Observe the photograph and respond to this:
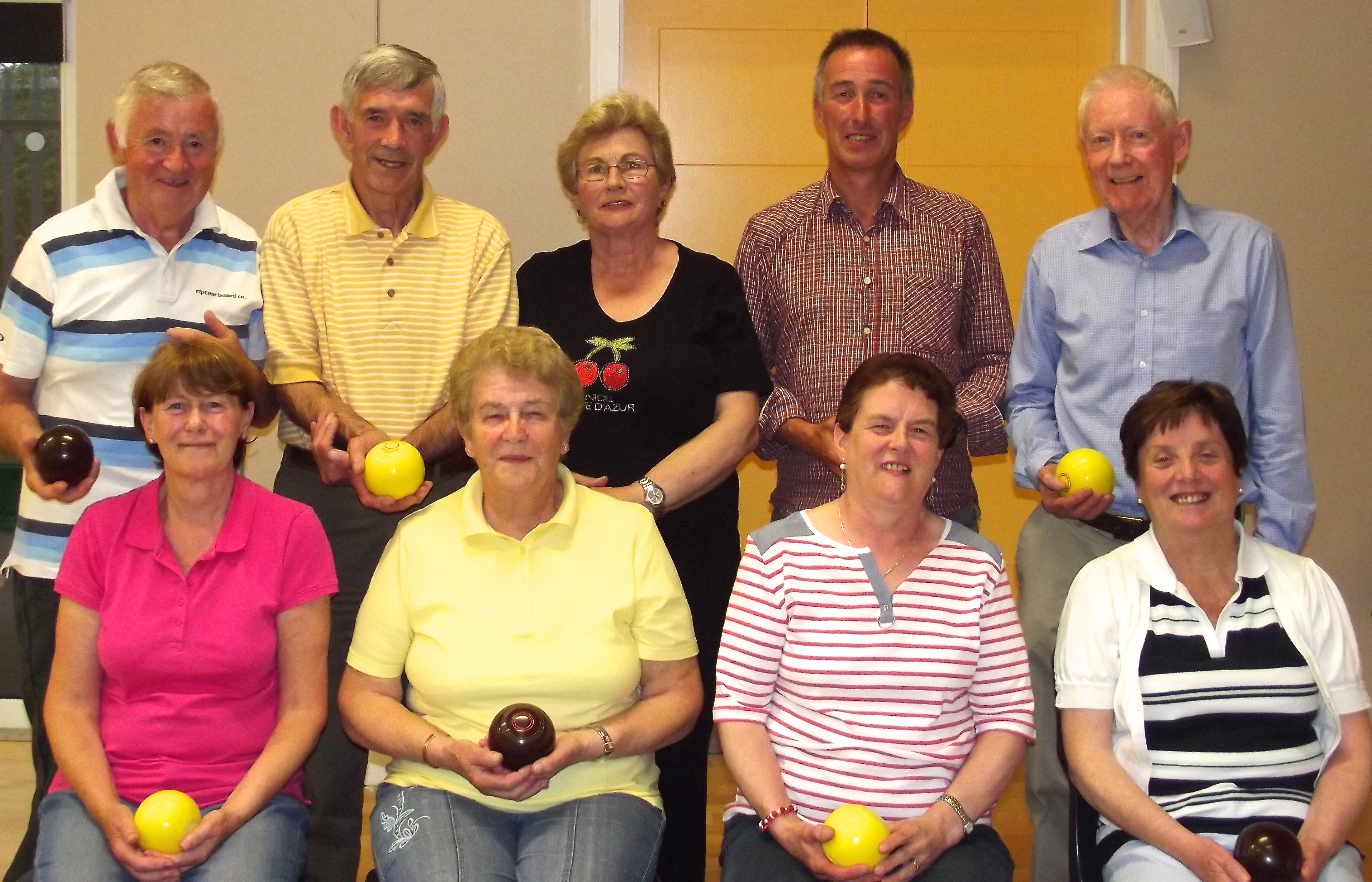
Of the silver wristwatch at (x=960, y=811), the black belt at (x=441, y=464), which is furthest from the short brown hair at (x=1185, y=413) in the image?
the black belt at (x=441, y=464)

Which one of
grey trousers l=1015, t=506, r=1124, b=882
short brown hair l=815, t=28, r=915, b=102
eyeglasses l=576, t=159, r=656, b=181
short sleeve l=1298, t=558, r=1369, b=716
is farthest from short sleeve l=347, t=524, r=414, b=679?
short brown hair l=815, t=28, r=915, b=102

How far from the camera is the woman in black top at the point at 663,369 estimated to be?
3064 millimetres

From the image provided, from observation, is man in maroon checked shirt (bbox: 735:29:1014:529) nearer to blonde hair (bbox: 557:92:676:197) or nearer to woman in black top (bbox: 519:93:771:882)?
woman in black top (bbox: 519:93:771:882)

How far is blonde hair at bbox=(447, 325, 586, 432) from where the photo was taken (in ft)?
8.24

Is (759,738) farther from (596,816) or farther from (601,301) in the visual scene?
(601,301)

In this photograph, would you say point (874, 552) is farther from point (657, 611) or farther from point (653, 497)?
point (653, 497)

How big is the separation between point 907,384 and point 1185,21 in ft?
9.08

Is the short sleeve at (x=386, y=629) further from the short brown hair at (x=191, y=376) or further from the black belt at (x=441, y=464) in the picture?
the black belt at (x=441, y=464)

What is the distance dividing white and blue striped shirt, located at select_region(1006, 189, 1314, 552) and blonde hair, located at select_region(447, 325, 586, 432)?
3.89ft

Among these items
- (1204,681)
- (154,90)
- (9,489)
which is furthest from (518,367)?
(9,489)

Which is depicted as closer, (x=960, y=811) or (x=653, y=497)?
(x=960, y=811)

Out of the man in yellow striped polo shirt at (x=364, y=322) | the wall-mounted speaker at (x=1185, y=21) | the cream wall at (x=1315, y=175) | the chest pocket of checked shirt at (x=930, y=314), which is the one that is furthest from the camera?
the cream wall at (x=1315, y=175)

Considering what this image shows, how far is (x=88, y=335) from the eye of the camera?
289cm

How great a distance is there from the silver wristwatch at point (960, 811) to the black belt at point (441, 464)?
1.42 m
